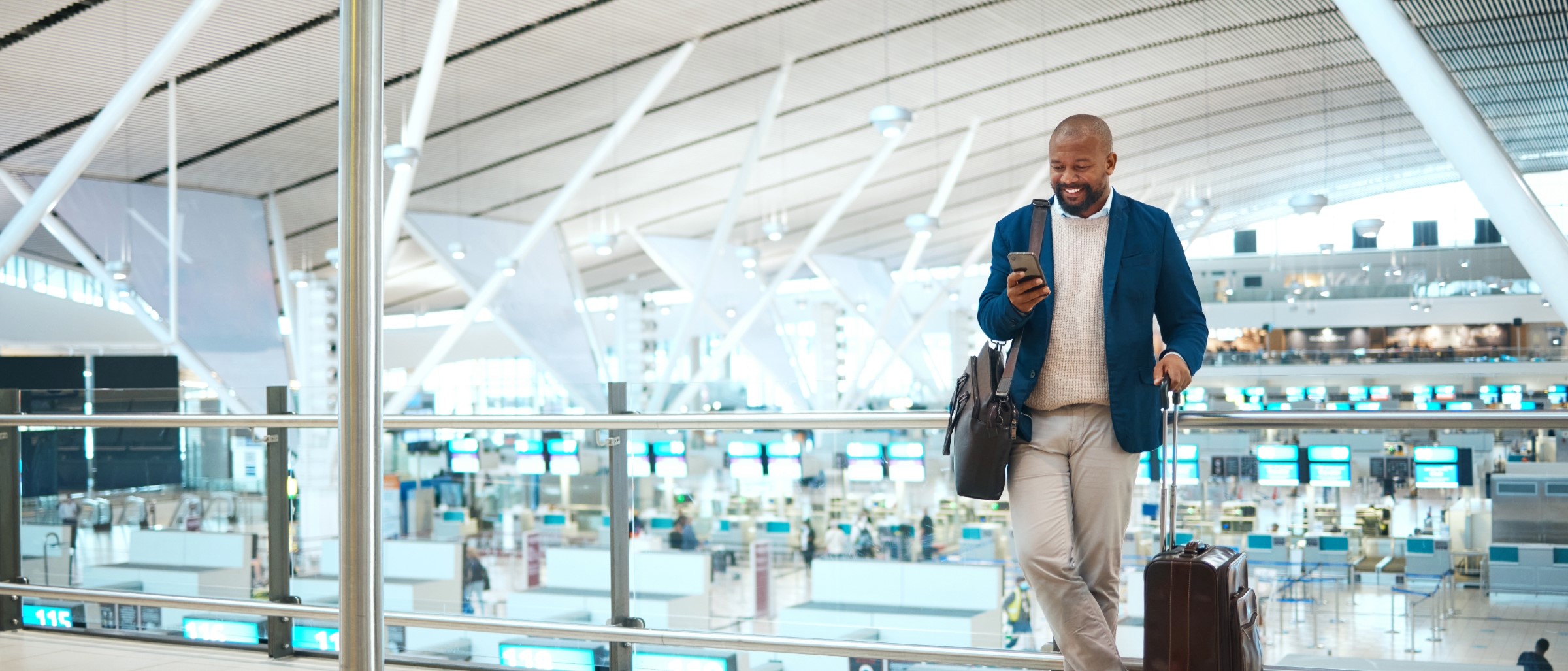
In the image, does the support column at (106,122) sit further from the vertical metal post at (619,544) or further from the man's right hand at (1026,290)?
the man's right hand at (1026,290)

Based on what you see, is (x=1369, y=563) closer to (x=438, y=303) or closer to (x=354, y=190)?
(x=354, y=190)

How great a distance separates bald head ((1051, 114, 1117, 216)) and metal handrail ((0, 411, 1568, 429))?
2.09 ft

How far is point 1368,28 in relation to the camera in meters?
8.51

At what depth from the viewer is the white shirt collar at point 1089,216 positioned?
9.84ft

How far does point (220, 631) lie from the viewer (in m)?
5.54

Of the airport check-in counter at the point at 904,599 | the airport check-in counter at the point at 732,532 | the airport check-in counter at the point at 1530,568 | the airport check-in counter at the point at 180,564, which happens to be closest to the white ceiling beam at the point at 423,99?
the airport check-in counter at the point at 904,599

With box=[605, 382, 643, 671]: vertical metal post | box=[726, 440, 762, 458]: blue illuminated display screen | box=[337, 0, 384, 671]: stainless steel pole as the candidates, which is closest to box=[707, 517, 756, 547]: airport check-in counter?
box=[726, 440, 762, 458]: blue illuminated display screen

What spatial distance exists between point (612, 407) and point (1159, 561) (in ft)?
6.22

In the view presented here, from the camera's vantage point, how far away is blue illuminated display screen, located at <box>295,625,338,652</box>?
15.6 feet

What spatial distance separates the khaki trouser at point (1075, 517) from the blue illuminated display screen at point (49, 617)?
430 centimetres

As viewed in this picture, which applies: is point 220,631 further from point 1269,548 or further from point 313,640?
point 1269,548

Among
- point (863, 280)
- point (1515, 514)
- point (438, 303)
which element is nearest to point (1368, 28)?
point (1515, 514)

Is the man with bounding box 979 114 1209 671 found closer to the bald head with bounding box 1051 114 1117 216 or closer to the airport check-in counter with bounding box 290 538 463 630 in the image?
the bald head with bounding box 1051 114 1117 216

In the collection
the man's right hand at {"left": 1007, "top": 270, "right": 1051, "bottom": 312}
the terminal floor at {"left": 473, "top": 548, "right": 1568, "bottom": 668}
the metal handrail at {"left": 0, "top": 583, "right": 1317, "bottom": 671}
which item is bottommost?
the terminal floor at {"left": 473, "top": 548, "right": 1568, "bottom": 668}
